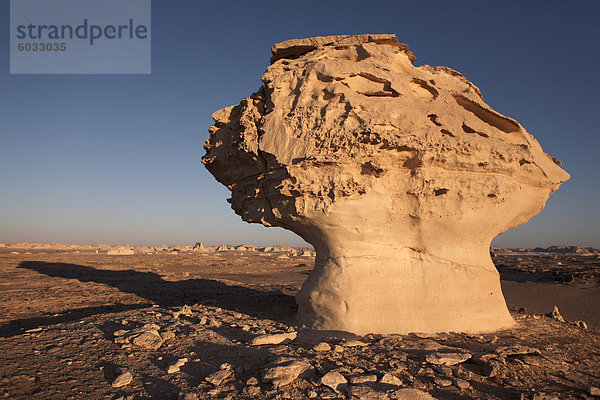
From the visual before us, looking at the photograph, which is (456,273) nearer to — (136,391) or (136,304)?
(136,391)

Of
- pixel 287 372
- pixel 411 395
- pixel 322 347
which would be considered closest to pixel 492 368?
pixel 411 395

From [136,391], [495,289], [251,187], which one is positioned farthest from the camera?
[251,187]

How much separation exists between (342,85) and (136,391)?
17.5 ft

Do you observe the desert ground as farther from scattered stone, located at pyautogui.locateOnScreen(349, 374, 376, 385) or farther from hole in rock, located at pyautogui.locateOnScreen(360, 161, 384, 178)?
hole in rock, located at pyautogui.locateOnScreen(360, 161, 384, 178)

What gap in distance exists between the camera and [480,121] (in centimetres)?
670

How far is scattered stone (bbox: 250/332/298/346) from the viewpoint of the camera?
15.6ft

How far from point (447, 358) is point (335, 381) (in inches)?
56.5

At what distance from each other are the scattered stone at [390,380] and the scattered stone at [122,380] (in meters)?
2.66

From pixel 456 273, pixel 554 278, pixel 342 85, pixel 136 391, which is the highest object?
pixel 342 85

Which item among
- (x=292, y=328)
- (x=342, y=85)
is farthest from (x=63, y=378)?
(x=342, y=85)

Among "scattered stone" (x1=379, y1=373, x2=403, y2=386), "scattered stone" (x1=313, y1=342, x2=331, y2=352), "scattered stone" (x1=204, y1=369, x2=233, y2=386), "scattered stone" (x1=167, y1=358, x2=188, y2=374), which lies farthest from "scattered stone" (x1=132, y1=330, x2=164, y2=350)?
"scattered stone" (x1=379, y1=373, x2=403, y2=386)

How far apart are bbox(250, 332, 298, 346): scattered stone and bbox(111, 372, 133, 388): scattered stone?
1.57 m

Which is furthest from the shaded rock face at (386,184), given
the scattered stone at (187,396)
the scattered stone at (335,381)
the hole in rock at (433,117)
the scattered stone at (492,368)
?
the scattered stone at (187,396)

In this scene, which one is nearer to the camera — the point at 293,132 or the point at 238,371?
the point at 238,371
